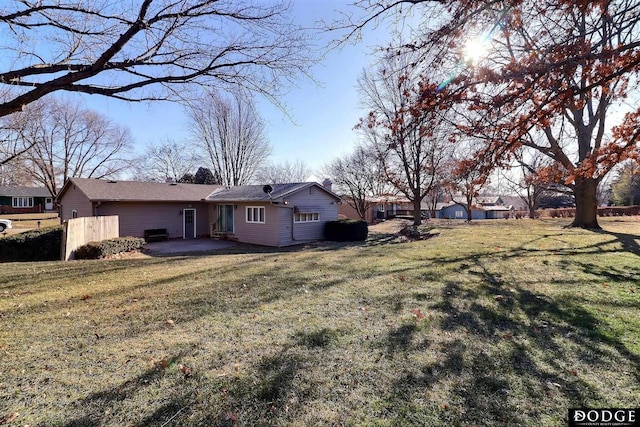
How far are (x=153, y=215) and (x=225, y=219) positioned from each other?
3907mm

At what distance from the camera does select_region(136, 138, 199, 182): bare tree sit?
1448 inches

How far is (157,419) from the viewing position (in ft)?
7.85

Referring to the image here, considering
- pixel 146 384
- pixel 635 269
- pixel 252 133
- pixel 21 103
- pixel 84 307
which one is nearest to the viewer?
pixel 146 384

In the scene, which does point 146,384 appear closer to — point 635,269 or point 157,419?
point 157,419

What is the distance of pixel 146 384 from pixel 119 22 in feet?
18.3

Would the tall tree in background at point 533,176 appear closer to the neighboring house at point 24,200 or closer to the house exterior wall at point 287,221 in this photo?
the house exterior wall at point 287,221

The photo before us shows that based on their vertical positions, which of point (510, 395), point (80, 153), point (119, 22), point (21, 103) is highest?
point (80, 153)

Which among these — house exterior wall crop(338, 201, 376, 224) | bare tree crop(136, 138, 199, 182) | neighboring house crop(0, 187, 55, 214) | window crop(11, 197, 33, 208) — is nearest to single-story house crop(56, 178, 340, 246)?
house exterior wall crop(338, 201, 376, 224)

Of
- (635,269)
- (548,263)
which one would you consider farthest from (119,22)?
(635,269)

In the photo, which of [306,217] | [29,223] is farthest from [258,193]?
[29,223]

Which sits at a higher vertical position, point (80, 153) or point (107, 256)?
point (80, 153)

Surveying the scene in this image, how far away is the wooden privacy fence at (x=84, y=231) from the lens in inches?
412

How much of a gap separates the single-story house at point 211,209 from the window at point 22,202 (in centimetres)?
3644

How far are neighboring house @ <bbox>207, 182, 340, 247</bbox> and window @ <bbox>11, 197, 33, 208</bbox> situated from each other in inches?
1721
